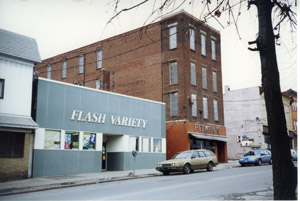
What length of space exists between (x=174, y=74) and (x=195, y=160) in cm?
1101

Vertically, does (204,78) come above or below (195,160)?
above

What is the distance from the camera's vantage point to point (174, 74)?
28328mm

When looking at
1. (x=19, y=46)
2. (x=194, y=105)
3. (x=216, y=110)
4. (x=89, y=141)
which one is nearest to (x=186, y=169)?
(x=89, y=141)

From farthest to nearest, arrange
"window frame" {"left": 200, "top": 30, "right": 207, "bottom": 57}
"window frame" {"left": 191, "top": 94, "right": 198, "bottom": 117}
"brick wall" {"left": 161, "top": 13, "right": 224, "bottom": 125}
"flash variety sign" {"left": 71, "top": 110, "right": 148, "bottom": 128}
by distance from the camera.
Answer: "window frame" {"left": 200, "top": 30, "right": 207, "bottom": 57}, "window frame" {"left": 191, "top": 94, "right": 198, "bottom": 117}, "brick wall" {"left": 161, "top": 13, "right": 224, "bottom": 125}, "flash variety sign" {"left": 71, "top": 110, "right": 148, "bottom": 128}

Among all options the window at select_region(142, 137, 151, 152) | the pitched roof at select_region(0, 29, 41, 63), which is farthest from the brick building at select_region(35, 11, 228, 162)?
the pitched roof at select_region(0, 29, 41, 63)

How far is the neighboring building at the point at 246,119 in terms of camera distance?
37156mm

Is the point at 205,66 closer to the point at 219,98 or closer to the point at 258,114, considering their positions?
the point at 219,98

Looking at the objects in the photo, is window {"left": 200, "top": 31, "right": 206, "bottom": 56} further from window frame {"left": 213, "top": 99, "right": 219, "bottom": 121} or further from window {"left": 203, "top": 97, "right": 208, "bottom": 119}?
window frame {"left": 213, "top": 99, "right": 219, "bottom": 121}

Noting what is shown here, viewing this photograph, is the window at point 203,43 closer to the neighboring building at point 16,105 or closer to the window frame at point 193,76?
the window frame at point 193,76

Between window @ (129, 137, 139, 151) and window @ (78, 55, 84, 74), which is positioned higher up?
window @ (78, 55, 84, 74)

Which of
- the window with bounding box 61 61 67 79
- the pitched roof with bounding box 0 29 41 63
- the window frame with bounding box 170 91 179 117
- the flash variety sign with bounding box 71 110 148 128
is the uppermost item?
the window with bounding box 61 61 67 79

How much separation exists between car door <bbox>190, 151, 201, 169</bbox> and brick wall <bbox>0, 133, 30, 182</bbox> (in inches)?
348

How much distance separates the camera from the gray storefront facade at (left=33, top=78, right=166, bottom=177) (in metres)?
17.4

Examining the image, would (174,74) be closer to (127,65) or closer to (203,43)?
→ (203,43)
